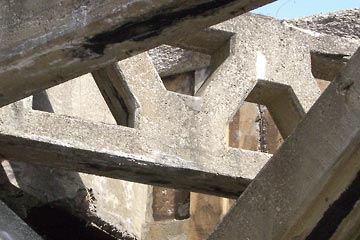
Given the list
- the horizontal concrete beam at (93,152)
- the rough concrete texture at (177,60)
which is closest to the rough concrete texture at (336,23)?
the rough concrete texture at (177,60)

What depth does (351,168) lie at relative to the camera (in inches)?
154

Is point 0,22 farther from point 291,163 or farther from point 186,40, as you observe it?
point 186,40

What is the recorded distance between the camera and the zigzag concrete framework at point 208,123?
3.81 meters

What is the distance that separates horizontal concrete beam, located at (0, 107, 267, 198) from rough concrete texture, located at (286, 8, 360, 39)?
176 cm

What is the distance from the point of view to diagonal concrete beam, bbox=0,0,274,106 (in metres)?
3.42

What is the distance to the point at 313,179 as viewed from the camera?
389 centimetres

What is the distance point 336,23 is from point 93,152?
2534mm

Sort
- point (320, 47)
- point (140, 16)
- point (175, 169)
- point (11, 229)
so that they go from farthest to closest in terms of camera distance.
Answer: point (320, 47), point (175, 169), point (11, 229), point (140, 16)

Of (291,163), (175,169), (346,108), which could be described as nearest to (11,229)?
(175,169)

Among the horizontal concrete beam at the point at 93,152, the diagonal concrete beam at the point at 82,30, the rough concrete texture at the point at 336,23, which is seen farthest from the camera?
the rough concrete texture at the point at 336,23

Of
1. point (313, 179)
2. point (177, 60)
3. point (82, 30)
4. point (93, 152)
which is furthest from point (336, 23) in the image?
point (82, 30)

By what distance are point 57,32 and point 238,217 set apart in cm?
109

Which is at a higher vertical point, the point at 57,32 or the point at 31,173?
the point at 57,32

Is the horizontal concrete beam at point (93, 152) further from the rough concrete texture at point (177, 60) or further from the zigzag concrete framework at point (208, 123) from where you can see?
the rough concrete texture at point (177, 60)
